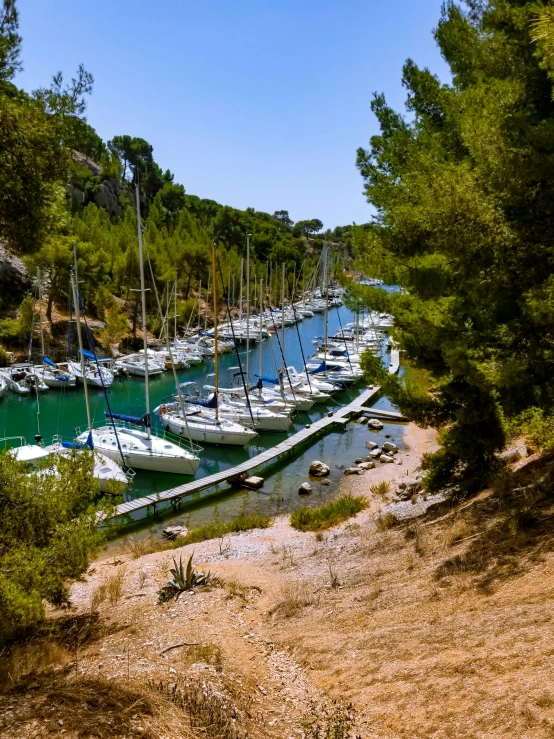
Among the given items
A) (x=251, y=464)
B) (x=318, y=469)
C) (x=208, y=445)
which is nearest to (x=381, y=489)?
(x=318, y=469)

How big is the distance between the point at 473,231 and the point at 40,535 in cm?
752

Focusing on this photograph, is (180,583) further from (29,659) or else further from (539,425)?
(539,425)

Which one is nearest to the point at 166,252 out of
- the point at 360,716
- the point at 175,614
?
the point at 175,614

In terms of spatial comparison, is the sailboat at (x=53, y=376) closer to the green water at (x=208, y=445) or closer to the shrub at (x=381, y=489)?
the green water at (x=208, y=445)

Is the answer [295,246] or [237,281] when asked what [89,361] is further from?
[295,246]

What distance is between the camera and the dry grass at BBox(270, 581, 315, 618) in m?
7.86

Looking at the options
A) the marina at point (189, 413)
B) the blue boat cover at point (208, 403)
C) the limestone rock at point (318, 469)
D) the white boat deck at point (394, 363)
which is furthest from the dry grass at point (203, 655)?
the white boat deck at point (394, 363)

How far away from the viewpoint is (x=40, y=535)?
21.6 feet

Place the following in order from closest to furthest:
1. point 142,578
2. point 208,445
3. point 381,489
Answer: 1. point 142,578
2. point 381,489
3. point 208,445

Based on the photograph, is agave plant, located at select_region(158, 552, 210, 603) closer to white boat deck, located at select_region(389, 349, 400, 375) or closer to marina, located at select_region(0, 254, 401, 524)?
marina, located at select_region(0, 254, 401, 524)

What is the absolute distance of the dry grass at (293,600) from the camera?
25.8ft

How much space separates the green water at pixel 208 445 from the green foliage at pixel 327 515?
242cm

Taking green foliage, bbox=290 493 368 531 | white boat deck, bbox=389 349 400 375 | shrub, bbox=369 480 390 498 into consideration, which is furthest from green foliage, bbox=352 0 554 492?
white boat deck, bbox=389 349 400 375

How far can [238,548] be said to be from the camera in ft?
40.7
